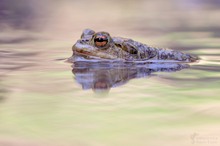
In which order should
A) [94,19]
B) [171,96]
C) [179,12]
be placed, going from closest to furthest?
[171,96] → [94,19] → [179,12]

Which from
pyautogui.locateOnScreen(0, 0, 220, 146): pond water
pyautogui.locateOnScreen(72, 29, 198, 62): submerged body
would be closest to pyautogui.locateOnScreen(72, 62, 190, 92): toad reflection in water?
pyautogui.locateOnScreen(0, 0, 220, 146): pond water

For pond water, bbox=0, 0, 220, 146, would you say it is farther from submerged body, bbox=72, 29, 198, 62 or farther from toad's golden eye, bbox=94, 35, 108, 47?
toad's golden eye, bbox=94, 35, 108, 47

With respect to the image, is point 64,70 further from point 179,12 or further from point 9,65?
point 179,12

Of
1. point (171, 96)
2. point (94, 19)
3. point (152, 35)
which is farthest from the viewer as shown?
point (94, 19)

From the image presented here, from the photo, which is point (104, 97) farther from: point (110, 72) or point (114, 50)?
point (114, 50)

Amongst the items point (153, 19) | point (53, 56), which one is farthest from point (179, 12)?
point (53, 56)

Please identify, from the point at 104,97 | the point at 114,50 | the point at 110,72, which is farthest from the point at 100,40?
the point at 104,97
